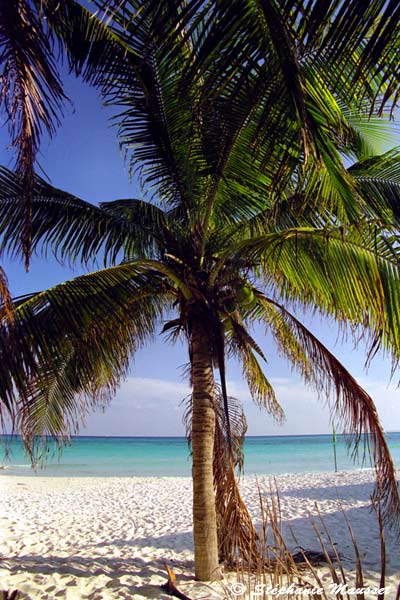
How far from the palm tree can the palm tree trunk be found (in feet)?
0.05

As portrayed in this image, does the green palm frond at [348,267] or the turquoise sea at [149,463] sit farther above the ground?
the green palm frond at [348,267]

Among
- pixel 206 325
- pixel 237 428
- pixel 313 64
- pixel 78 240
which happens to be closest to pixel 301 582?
pixel 313 64

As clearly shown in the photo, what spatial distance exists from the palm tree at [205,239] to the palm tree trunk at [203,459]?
0.05 feet

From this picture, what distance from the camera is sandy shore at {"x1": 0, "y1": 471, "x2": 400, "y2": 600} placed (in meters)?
5.09

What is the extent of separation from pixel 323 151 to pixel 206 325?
2.62 metres

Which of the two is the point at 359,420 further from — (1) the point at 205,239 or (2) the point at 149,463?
(2) the point at 149,463

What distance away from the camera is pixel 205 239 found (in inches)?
215

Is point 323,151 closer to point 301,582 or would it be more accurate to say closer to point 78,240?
point 301,582

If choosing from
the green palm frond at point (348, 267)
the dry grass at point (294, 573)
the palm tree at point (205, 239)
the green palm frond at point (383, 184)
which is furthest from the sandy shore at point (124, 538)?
the green palm frond at point (383, 184)

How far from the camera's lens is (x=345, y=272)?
4.45 meters

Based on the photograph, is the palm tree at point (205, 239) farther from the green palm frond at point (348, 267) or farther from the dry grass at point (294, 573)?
the dry grass at point (294, 573)

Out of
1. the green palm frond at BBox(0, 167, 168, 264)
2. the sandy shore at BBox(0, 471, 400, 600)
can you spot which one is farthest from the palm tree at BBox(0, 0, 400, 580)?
the sandy shore at BBox(0, 471, 400, 600)

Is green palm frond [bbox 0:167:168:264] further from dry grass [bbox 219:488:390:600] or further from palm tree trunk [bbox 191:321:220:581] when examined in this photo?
dry grass [bbox 219:488:390:600]

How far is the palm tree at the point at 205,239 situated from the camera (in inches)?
147
